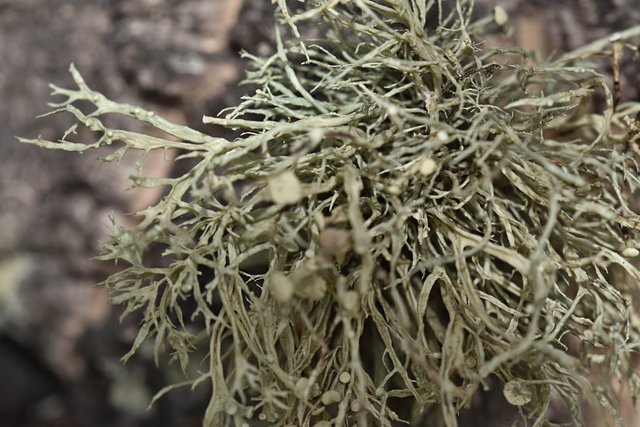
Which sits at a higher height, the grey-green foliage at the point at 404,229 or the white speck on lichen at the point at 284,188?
the white speck on lichen at the point at 284,188

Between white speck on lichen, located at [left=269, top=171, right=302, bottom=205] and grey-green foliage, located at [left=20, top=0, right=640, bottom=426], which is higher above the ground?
white speck on lichen, located at [left=269, top=171, right=302, bottom=205]

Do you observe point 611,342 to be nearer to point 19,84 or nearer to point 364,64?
point 364,64

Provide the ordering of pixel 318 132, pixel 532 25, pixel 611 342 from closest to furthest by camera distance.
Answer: pixel 318 132, pixel 611 342, pixel 532 25

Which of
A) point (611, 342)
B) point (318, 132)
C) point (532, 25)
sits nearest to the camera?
point (318, 132)

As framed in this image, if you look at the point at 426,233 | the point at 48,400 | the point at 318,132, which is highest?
the point at 318,132

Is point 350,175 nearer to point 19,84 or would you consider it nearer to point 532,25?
point 532,25

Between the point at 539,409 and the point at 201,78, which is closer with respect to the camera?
the point at 539,409

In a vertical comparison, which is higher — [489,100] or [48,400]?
[489,100]

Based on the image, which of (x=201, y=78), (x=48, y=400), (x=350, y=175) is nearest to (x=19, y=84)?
(x=201, y=78)
